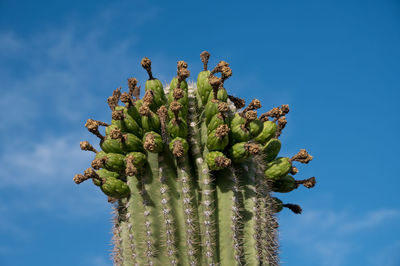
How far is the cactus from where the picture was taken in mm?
6223

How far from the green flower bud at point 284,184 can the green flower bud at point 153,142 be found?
2.44m

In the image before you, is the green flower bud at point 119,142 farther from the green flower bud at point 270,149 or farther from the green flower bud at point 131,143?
the green flower bud at point 270,149

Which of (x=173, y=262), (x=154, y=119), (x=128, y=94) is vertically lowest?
(x=173, y=262)

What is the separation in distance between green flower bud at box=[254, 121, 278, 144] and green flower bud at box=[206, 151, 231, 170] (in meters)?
1.41

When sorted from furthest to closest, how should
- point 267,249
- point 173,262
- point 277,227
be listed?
1. point 277,227
2. point 267,249
3. point 173,262

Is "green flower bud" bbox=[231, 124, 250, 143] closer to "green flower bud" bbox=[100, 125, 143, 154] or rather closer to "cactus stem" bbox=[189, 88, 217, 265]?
"cactus stem" bbox=[189, 88, 217, 265]

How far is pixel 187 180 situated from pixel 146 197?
65 centimetres

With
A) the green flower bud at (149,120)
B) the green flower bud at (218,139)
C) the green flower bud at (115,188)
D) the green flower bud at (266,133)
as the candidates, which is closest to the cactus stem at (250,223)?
the green flower bud at (218,139)

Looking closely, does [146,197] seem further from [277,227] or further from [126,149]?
[277,227]

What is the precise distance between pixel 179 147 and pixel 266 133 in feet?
6.63

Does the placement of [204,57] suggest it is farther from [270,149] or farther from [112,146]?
[112,146]

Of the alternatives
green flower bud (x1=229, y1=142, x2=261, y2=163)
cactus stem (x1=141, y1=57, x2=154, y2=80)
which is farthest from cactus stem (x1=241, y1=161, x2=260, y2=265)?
cactus stem (x1=141, y1=57, x2=154, y2=80)

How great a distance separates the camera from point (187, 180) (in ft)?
21.0

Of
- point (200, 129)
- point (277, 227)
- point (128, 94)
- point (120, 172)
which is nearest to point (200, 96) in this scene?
point (200, 129)
